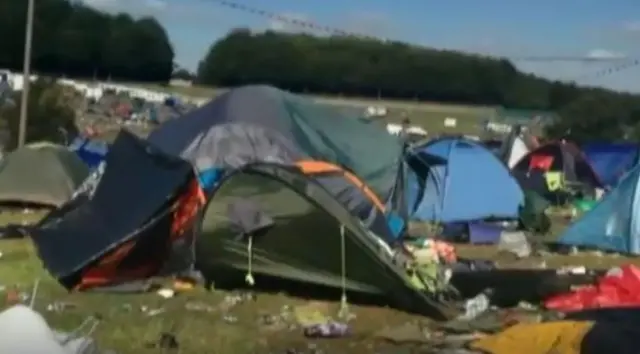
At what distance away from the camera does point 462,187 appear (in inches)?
679

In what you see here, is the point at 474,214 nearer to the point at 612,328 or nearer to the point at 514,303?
the point at 514,303

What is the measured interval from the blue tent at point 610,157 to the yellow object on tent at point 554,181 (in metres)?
→ 3.11

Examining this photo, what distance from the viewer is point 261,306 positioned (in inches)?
389

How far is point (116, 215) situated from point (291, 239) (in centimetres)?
172

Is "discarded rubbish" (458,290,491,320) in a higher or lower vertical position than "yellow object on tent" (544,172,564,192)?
higher

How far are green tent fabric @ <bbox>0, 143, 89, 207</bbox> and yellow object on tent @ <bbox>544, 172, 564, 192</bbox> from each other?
9.12 meters

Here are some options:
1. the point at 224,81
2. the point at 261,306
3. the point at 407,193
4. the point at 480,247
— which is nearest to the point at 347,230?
the point at 261,306

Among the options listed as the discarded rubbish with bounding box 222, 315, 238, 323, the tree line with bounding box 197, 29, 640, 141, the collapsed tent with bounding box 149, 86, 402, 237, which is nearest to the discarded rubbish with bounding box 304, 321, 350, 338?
the discarded rubbish with bounding box 222, 315, 238, 323

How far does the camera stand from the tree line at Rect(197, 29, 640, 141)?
43.8m

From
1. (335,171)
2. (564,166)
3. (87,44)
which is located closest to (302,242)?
(335,171)

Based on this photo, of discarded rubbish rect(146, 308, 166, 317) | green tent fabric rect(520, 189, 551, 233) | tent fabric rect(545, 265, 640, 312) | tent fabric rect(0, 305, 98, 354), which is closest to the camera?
tent fabric rect(0, 305, 98, 354)

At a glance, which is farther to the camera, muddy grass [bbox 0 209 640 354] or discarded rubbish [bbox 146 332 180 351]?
muddy grass [bbox 0 209 640 354]

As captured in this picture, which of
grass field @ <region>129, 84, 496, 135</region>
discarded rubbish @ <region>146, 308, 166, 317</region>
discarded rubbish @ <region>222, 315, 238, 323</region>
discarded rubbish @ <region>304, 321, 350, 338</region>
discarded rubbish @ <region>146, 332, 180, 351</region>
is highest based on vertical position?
discarded rubbish @ <region>304, 321, 350, 338</region>

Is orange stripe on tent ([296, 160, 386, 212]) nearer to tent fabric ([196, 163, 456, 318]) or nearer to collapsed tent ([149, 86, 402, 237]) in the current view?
collapsed tent ([149, 86, 402, 237])
